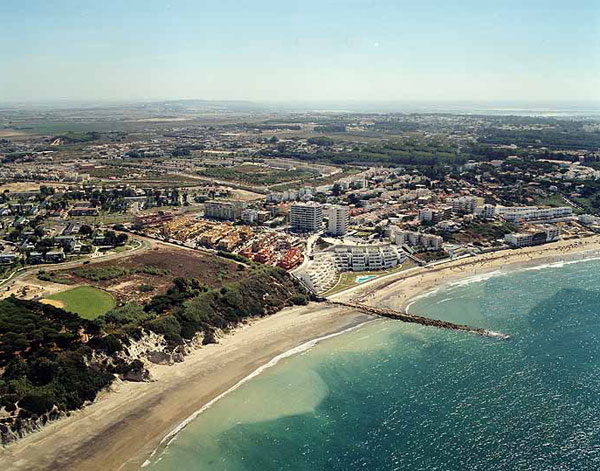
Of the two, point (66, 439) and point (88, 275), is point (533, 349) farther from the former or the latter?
point (88, 275)

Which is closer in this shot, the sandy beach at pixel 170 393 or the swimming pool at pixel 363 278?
the sandy beach at pixel 170 393

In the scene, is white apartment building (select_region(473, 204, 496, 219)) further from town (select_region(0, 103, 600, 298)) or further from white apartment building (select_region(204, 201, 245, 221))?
white apartment building (select_region(204, 201, 245, 221))

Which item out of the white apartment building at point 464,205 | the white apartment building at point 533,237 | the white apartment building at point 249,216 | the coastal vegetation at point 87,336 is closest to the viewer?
the coastal vegetation at point 87,336

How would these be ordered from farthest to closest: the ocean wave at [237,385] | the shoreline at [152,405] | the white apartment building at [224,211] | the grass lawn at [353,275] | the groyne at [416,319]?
the white apartment building at [224,211], the grass lawn at [353,275], the groyne at [416,319], the ocean wave at [237,385], the shoreline at [152,405]

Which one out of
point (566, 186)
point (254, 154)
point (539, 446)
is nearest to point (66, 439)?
point (539, 446)

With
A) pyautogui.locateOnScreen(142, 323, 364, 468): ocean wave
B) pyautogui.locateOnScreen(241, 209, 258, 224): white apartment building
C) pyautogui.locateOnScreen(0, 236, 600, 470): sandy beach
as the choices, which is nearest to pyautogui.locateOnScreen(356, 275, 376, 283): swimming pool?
pyautogui.locateOnScreen(0, 236, 600, 470): sandy beach

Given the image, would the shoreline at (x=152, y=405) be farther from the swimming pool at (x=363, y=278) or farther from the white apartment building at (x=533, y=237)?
the white apartment building at (x=533, y=237)

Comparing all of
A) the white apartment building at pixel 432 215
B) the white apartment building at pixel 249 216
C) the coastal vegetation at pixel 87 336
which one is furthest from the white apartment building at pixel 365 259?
the white apartment building at pixel 249 216
